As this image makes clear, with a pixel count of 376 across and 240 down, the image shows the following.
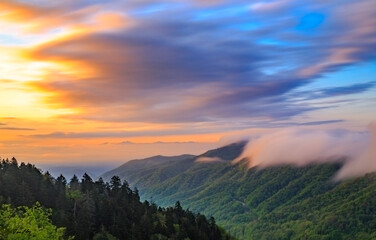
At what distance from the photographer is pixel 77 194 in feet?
643

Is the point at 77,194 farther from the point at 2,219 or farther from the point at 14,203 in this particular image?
the point at 2,219

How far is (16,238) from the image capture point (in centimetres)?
6769

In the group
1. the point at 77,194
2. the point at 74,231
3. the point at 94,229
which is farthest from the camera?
the point at 77,194

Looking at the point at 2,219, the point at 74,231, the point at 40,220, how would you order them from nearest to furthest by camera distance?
the point at 2,219 → the point at 40,220 → the point at 74,231


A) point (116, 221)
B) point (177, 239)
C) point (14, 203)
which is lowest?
point (177, 239)

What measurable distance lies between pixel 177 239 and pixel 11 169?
80.2 meters

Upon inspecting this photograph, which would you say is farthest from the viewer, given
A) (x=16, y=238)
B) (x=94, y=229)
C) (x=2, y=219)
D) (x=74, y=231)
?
(x=94, y=229)

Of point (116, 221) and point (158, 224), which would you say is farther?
point (158, 224)

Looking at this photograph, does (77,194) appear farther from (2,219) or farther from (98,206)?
(2,219)

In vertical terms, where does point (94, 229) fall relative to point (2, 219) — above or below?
below

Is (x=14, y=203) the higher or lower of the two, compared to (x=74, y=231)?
higher

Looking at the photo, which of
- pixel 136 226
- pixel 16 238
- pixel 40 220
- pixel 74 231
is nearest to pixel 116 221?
pixel 136 226

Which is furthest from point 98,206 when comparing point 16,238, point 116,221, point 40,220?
point 16,238

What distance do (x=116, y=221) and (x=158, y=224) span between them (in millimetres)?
26818
